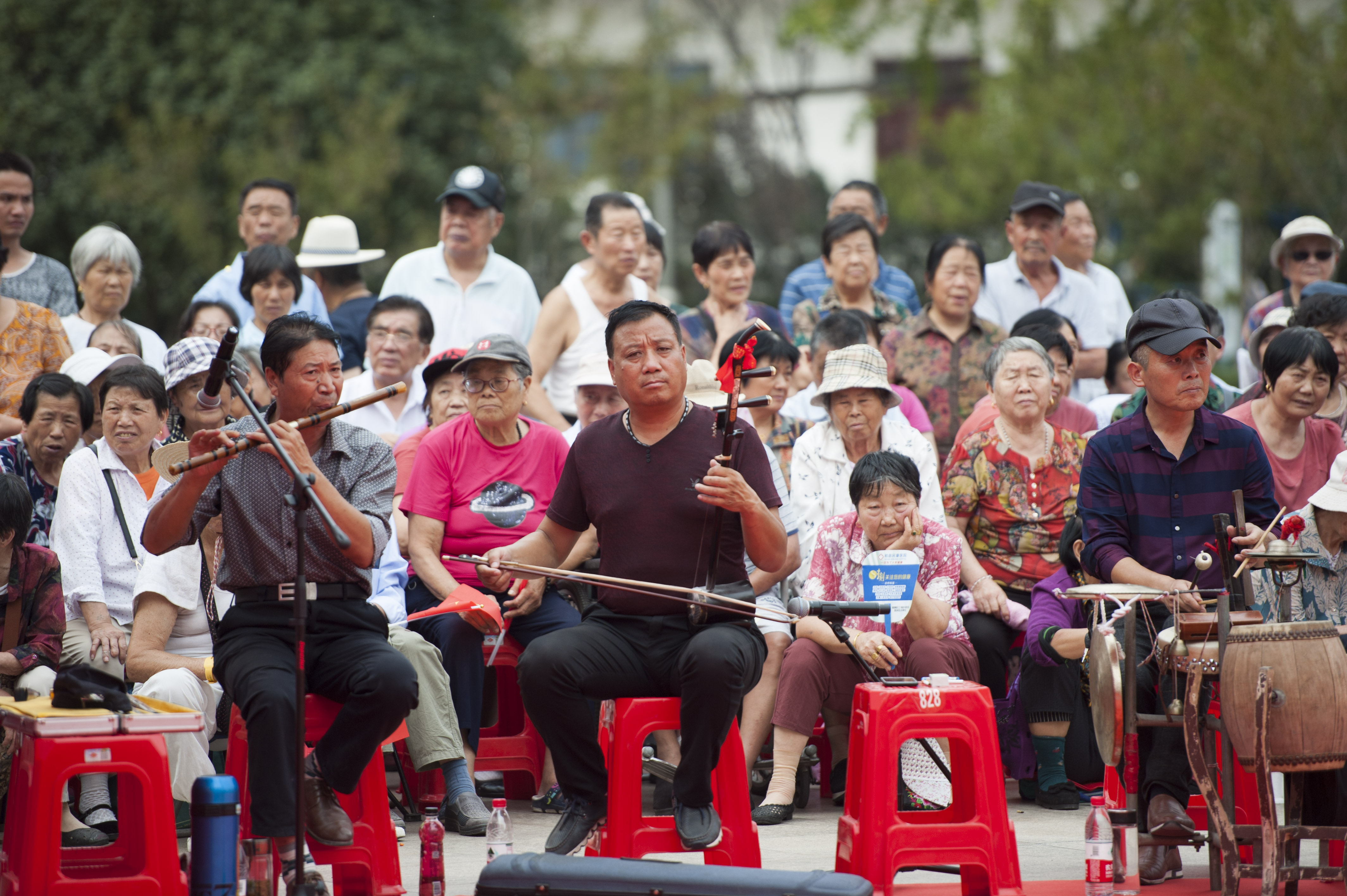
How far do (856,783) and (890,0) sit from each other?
17.8m

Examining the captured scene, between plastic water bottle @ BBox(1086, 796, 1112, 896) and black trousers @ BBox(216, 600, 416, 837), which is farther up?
black trousers @ BBox(216, 600, 416, 837)

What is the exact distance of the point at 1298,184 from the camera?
14.7 meters

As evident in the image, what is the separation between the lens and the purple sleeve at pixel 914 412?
6336mm

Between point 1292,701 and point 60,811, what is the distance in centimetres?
323

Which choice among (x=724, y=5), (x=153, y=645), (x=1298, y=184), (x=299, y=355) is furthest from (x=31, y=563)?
(x=724, y=5)

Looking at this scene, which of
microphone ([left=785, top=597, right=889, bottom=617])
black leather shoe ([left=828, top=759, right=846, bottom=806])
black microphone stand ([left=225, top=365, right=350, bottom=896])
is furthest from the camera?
black leather shoe ([left=828, top=759, right=846, bottom=806])

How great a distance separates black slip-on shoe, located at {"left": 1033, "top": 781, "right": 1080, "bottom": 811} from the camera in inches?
218

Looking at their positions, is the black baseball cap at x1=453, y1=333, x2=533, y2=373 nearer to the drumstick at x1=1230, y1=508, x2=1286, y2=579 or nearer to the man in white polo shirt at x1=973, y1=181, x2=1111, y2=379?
the drumstick at x1=1230, y1=508, x2=1286, y2=579

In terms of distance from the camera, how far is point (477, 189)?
7.26 metres

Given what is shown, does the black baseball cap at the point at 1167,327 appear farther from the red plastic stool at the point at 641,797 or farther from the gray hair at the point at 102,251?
the gray hair at the point at 102,251

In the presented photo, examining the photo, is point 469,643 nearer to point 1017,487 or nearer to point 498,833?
point 498,833

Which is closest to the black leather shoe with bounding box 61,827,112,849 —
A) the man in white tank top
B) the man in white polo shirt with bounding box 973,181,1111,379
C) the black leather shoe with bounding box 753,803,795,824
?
the black leather shoe with bounding box 753,803,795,824

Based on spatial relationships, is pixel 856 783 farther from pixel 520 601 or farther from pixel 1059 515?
pixel 1059 515

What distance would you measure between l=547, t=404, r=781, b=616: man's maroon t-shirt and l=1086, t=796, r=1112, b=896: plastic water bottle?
1.23 meters
